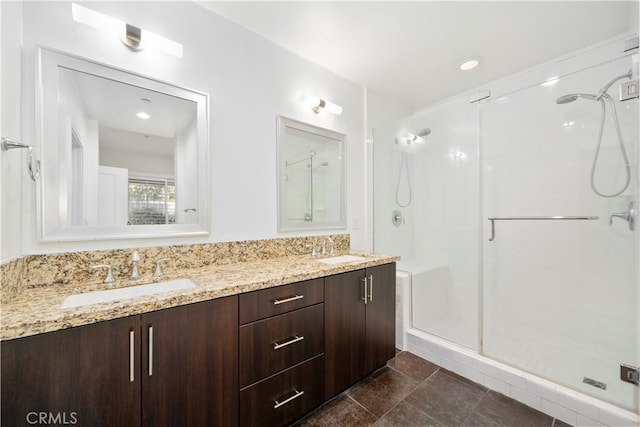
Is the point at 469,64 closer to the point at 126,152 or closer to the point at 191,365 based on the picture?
the point at 126,152

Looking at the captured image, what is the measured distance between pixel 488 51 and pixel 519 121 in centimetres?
68

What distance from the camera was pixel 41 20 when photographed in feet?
3.66

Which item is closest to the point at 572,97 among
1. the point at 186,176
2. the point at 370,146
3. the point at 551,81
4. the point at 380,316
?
the point at 551,81

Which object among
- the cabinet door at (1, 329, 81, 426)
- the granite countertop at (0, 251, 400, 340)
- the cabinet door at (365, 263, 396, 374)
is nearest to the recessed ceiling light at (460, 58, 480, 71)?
the cabinet door at (365, 263, 396, 374)

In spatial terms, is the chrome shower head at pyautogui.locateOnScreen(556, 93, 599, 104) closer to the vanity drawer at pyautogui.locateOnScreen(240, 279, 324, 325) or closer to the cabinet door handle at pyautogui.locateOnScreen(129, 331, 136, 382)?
the vanity drawer at pyautogui.locateOnScreen(240, 279, 324, 325)

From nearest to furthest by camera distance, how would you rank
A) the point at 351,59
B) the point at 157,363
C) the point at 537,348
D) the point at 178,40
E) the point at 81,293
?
the point at 157,363 → the point at 81,293 → the point at 178,40 → the point at 537,348 → the point at 351,59

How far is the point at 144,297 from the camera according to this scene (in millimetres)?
929

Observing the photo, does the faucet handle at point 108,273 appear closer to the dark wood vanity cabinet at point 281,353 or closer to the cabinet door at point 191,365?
the cabinet door at point 191,365

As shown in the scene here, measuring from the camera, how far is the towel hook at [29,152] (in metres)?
0.92

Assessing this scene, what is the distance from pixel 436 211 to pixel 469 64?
1345 mm

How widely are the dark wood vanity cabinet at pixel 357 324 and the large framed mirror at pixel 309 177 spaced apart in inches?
25.2

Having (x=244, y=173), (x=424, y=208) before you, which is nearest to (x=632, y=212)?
(x=424, y=208)

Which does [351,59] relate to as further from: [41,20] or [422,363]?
[422,363]

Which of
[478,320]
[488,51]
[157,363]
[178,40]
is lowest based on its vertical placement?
[478,320]
